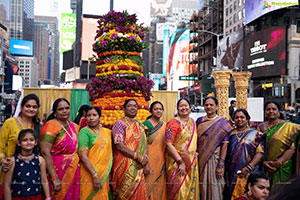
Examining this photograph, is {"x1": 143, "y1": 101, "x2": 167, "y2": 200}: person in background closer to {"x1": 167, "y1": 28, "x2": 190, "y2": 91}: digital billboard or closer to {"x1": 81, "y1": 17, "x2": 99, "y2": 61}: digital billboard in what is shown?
{"x1": 81, "y1": 17, "x2": 99, "y2": 61}: digital billboard

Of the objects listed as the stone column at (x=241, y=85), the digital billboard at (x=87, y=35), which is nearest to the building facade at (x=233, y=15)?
the digital billboard at (x=87, y=35)

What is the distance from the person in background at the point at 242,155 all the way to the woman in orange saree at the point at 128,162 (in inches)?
48.3

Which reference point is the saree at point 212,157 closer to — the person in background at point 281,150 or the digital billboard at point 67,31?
the person in background at point 281,150

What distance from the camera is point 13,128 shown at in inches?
139

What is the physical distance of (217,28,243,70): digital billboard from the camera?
37125mm

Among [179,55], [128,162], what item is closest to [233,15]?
[179,55]

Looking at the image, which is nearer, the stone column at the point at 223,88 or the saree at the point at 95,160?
the saree at the point at 95,160

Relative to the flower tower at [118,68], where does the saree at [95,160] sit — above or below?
below

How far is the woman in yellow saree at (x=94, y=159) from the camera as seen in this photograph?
3.87 meters

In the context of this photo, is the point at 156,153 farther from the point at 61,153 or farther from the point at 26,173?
the point at 26,173

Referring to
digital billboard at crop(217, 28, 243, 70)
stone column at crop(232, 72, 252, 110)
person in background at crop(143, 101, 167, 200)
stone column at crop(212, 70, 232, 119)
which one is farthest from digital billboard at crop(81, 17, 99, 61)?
person in background at crop(143, 101, 167, 200)

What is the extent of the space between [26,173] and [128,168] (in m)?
1.38

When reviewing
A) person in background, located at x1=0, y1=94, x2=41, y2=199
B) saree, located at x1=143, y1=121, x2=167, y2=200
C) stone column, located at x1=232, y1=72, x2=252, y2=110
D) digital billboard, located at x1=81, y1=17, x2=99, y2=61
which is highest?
digital billboard, located at x1=81, y1=17, x2=99, y2=61

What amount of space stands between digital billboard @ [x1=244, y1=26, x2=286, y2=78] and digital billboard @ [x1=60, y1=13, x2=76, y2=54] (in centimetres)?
6597
